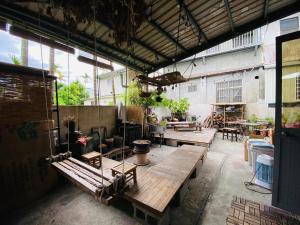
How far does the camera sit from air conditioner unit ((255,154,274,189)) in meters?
2.99

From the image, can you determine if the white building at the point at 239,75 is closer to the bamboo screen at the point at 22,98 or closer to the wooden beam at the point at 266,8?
the bamboo screen at the point at 22,98

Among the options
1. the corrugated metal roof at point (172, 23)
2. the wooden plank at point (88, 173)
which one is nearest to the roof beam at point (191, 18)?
the corrugated metal roof at point (172, 23)

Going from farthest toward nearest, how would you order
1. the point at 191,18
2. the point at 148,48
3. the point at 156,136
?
the point at 156,136
the point at 148,48
the point at 191,18

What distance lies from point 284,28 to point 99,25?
11.3 meters

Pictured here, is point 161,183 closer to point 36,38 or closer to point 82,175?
point 82,175

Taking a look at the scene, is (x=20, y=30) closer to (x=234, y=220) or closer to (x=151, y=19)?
(x=151, y=19)

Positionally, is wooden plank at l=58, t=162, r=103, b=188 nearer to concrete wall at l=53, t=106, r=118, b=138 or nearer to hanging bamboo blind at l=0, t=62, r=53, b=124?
hanging bamboo blind at l=0, t=62, r=53, b=124

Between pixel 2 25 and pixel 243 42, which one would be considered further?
pixel 243 42

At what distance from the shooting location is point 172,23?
9.98 feet

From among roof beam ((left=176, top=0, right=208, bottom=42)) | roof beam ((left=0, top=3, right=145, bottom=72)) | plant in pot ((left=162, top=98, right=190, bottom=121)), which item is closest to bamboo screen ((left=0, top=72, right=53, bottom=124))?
roof beam ((left=0, top=3, right=145, bottom=72))

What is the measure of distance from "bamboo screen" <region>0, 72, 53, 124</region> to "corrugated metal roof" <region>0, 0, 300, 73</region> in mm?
926

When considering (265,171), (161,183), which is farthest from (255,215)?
(161,183)

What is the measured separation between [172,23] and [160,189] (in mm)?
3384

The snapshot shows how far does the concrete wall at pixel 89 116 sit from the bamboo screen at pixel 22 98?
1.17 meters
